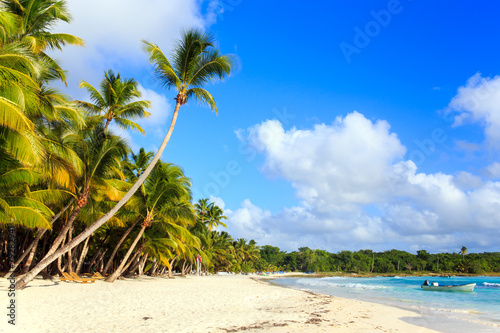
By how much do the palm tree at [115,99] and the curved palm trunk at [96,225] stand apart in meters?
4.59

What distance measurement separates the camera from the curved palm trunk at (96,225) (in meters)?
11.0

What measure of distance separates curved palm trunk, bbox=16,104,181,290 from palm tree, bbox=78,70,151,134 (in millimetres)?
4590

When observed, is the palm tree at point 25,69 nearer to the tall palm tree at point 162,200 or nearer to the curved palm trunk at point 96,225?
the curved palm trunk at point 96,225

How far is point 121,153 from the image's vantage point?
517 inches

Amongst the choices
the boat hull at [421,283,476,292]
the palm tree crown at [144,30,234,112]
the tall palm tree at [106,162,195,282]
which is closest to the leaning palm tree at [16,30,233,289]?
the palm tree crown at [144,30,234,112]

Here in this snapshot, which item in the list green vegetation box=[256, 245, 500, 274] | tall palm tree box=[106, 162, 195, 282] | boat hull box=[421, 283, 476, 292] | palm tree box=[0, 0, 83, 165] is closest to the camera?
palm tree box=[0, 0, 83, 165]

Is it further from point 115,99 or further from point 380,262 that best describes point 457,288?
point 380,262

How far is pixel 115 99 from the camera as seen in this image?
15.3 metres

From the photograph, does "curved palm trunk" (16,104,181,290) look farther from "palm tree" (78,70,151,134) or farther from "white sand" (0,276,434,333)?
"palm tree" (78,70,151,134)

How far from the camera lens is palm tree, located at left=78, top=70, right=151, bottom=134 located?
15.3m

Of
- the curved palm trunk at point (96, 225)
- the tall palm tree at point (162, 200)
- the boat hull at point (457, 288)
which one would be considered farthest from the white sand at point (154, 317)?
the boat hull at point (457, 288)

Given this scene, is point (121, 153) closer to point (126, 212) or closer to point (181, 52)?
point (181, 52)

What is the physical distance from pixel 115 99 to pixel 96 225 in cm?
682

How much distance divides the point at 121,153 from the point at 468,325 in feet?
48.6
